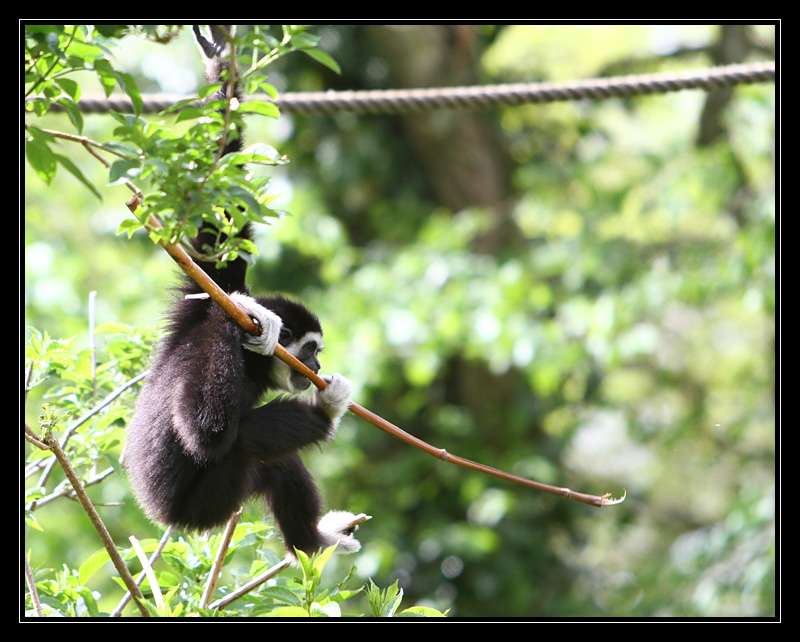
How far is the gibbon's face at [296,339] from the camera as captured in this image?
11.9 feet

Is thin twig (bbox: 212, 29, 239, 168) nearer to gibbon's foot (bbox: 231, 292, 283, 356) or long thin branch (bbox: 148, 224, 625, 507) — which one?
long thin branch (bbox: 148, 224, 625, 507)

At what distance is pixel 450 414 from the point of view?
367 inches

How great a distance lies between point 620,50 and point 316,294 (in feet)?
21.2

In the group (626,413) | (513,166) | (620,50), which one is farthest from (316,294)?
(620,50)

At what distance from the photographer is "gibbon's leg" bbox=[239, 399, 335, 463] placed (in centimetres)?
318

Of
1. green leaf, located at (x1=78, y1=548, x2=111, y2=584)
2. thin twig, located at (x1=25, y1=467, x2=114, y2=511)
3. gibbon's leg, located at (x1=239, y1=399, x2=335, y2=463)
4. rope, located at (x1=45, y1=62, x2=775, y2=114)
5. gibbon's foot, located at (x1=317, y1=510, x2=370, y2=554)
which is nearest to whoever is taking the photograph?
green leaf, located at (x1=78, y1=548, x2=111, y2=584)

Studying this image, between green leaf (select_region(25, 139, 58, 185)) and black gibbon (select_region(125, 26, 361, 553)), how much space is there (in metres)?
0.71

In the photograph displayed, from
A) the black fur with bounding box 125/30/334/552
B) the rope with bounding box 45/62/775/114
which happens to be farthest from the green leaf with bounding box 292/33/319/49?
the rope with bounding box 45/62/775/114

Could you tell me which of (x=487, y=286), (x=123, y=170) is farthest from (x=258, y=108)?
(x=487, y=286)

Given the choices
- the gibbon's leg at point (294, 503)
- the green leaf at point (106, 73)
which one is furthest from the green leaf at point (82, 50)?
the gibbon's leg at point (294, 503)

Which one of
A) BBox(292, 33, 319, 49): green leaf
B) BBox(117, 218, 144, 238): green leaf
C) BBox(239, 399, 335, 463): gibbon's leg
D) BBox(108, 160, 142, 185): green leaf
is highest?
BBox(292, 33, 319, 49): green leaf

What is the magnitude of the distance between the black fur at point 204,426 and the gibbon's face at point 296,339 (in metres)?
0.28

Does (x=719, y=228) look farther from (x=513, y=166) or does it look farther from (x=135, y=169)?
(x=135, y=169)

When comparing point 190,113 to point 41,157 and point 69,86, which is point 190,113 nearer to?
point 69,86
